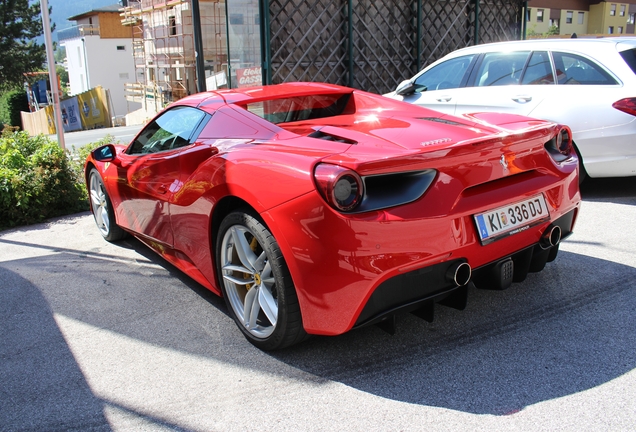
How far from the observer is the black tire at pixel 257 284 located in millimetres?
2615

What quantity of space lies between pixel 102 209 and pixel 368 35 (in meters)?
7.68

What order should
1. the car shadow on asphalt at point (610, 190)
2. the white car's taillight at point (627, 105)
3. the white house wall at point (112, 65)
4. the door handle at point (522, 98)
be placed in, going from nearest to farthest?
the white car's taillight at point (627, 105) < the car shadow on asphalt at point (610, 190) < the door handle at point (522, 98) < the white house wall at point (112, 65)

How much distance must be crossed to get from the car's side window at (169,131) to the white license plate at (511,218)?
1.86 meters

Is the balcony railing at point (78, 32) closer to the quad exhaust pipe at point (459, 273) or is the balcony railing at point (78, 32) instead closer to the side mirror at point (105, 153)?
the side mirror at point (105, 153)

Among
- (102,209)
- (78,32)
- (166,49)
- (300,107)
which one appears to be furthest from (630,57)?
(78,32)

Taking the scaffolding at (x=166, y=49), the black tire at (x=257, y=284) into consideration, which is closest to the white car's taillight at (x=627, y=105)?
the black tire at (x=257, y=284)

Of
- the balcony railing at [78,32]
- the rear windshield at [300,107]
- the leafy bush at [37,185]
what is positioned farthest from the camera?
the balcony railing at [78,32]

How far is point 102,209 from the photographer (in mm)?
5062

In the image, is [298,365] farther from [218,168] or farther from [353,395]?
[218,168]

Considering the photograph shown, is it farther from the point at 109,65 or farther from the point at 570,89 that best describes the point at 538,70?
the point at 109,65

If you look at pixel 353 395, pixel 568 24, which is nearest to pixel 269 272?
pixel 353 395

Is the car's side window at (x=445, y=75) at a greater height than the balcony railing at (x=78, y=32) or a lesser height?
lesser

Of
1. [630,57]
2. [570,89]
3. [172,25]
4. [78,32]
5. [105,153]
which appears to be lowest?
[105,153]

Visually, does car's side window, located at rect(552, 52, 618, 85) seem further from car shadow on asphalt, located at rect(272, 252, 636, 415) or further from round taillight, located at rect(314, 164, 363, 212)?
round taillight, located at rect(314, 164, 363, 212)
